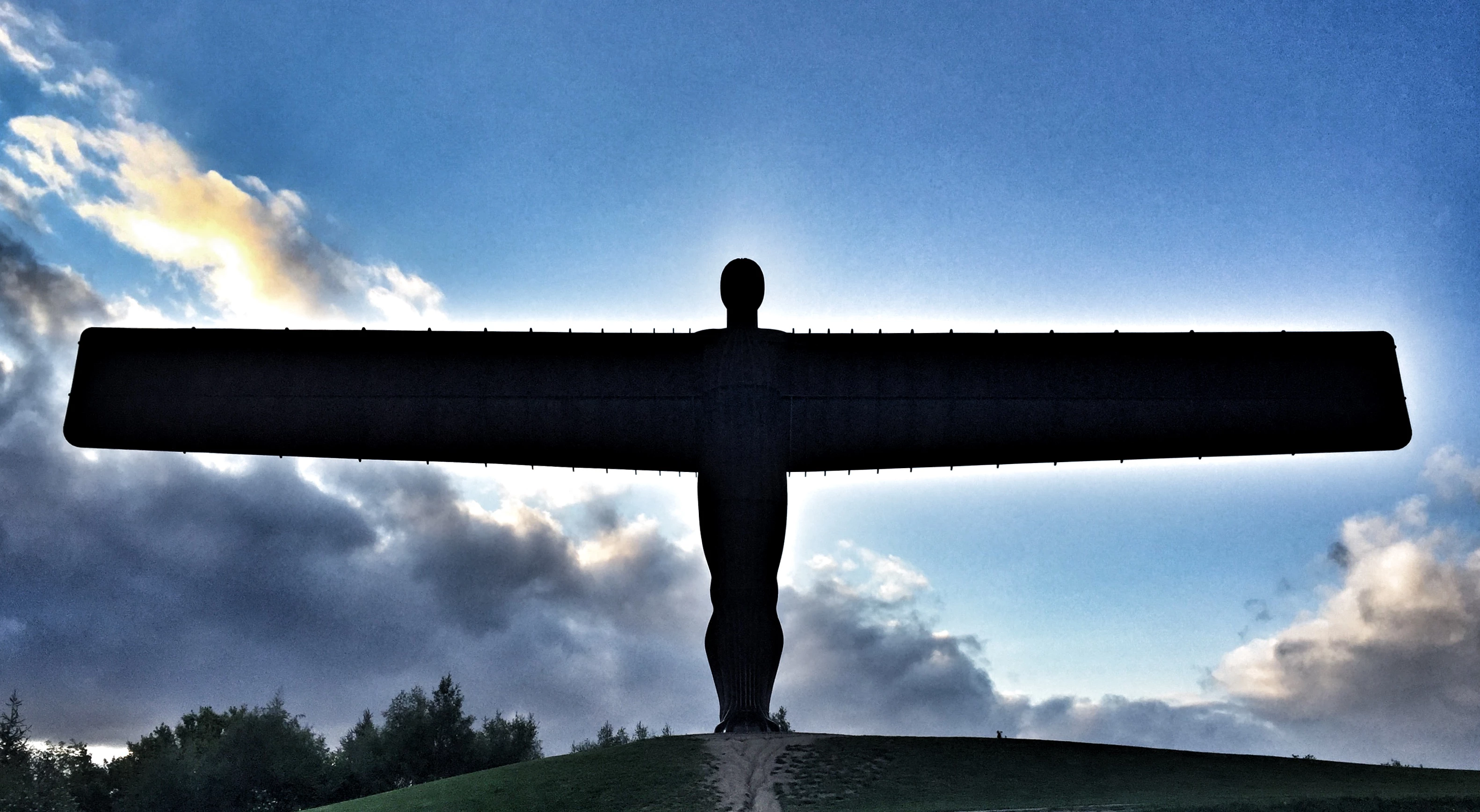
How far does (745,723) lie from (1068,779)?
4.53m

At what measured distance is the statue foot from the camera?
1481cm

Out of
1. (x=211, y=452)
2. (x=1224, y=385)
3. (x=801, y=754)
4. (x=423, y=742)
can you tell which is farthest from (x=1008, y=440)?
(x=423, y=742)

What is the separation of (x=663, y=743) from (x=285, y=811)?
23.2 m

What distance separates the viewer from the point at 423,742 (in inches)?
1330

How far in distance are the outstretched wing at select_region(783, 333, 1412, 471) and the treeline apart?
21.5m

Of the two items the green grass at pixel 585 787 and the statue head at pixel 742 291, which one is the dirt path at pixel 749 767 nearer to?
the green grass at pixel 585 787

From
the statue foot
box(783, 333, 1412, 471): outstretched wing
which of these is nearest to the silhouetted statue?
box(783, 333, 1412, 471): outstretched wing

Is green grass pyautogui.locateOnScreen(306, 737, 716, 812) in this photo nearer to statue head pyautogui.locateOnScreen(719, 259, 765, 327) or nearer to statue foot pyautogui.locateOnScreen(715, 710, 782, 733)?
statue foot pyautogui.locateOnScreen(715, 710, 782, 733)

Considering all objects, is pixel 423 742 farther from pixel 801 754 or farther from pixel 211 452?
pixel 801 754

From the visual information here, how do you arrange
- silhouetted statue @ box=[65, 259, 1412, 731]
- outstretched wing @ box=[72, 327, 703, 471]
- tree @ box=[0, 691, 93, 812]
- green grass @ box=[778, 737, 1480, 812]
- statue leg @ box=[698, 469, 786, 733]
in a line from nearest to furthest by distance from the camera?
green grass @ box=[778, 737, 1480, 812] → statue leg @ box=[698, 469, 786, 733] → silhouetted statue @ box=[65, 259, 1412, 731] → outstretched wing @ box=[72, 327, 703, 471] → tree @ box=[0, 691, 93, 812]

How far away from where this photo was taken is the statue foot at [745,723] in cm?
1481

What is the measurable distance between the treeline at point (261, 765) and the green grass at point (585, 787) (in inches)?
784

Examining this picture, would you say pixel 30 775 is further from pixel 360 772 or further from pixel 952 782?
pixel 952 782

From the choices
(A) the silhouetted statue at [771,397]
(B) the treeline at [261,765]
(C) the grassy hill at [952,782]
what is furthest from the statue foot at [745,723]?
(B) the treeline at [261,765]
